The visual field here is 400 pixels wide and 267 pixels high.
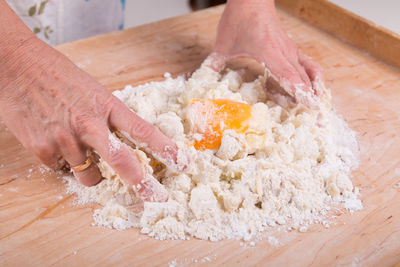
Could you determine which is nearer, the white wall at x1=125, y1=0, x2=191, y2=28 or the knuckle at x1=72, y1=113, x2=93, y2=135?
the knuckle at x1=72, y1=113, x2=93, y2=135

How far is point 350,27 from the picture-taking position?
4.86ft

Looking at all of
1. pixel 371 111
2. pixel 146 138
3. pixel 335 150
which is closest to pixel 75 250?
pixel 146 138

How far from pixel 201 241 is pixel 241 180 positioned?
0.17m

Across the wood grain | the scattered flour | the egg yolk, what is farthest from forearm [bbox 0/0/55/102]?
the wood grain

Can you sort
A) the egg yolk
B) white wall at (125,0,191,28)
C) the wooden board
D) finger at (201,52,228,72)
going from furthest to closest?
white wall at (125,0,191,28) → finger at (201,52,228,72) → the egg yolk → the wooden board

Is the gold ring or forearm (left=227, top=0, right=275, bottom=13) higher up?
forearm (left=227, top=0, right=275, bottom=13)

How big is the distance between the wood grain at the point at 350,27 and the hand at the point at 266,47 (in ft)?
1.07

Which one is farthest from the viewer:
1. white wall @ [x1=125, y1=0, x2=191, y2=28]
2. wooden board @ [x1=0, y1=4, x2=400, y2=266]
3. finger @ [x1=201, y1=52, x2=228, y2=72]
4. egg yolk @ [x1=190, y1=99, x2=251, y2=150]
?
white wall @ [x1=125, y1=0, x2=191, y2=28]

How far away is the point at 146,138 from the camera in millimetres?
878

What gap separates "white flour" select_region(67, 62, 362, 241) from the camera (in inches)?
34.1

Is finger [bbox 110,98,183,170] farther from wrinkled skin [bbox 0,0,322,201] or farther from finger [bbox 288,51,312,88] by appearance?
finger [bbox 288,51,312,88]

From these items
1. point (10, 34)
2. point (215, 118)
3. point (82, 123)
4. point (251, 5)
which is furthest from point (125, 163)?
point (251, 5)

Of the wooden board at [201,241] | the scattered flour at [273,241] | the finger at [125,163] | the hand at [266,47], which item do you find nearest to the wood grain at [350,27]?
the wooden board at [201,241]

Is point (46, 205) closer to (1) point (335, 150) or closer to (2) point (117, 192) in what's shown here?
(2) point (117, 192)
